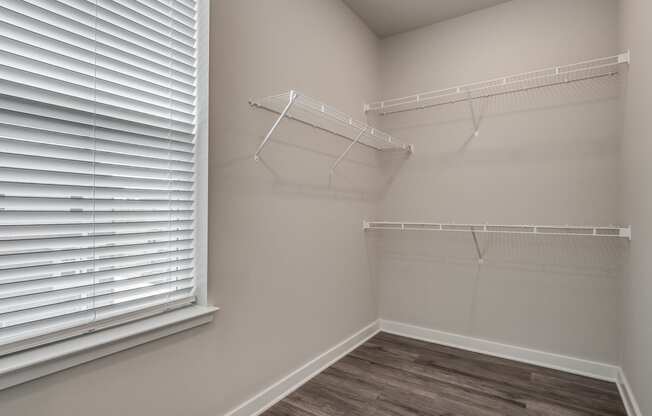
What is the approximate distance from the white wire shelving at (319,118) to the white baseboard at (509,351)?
1457 mm

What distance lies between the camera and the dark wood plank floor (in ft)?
6.10

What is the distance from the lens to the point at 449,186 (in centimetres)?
269

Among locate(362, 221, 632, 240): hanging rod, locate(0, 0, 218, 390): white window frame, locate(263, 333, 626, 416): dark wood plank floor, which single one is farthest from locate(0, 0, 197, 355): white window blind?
locate(362, 221, 632, 240): hanging rod

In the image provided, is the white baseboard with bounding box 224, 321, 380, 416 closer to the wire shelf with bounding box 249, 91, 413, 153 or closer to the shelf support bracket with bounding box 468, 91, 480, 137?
the wire shelf with bounding box 249, 91, 413, 153

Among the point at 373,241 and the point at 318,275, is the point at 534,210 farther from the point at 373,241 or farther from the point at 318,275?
the point at 318,275

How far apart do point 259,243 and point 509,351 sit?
1.94 metres

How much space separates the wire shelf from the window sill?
1002mm

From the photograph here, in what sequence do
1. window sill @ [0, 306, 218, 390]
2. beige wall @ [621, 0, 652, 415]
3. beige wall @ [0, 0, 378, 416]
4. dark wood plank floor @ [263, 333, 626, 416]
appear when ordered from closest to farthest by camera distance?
window sill @ [0, 306, 218, 390], beige wall @ [0, 0, 378, 416], beige wall @ [621, 0, 652, 415], dark wood plank floor @ [263, 333, 626, 416]

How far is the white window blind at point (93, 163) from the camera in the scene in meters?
1.02

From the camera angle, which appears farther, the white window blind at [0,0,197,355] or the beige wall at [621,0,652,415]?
the beige wall at [621,0,652,415]

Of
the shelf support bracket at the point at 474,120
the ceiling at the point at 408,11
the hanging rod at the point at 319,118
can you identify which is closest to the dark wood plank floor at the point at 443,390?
the hanging rod at the point at 319,118

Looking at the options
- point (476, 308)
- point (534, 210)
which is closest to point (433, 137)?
point (534, 210)

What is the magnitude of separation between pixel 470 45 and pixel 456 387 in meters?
2.35

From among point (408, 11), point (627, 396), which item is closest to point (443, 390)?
point (627, 396)
